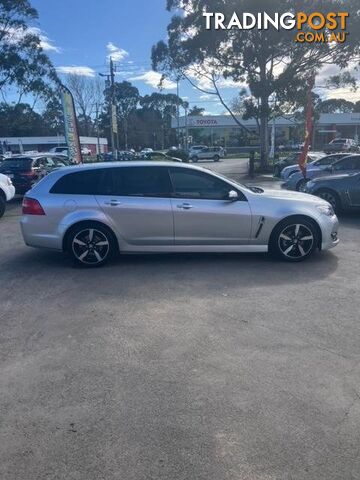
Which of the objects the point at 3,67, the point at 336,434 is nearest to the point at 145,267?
the point at 336,434

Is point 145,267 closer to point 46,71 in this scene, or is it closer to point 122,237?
point 122,237

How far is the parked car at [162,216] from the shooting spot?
20.7 ft

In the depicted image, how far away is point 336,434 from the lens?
2699 mm

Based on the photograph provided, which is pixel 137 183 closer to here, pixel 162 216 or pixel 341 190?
pixel 162 216

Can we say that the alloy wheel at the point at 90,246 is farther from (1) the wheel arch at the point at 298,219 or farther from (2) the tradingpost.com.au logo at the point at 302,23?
(2) the tradingpost.com.au logo at the point at 302,23

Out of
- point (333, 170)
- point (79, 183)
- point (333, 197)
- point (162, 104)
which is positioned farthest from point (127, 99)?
point (79, 183)

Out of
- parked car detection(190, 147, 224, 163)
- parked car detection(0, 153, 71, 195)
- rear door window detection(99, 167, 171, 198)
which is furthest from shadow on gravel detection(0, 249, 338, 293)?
parked car detection(190, 147, 224, 163)

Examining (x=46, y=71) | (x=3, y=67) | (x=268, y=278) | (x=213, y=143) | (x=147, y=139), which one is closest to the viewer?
Answer: (x=268, y=278)

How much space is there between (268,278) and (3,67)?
89.7 feet

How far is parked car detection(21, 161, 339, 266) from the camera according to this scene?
20.7 feet

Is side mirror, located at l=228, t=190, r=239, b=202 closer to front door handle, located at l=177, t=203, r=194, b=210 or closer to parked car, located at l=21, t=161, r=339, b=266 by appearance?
parked car, located at l=21, t=161, r=339, b=266

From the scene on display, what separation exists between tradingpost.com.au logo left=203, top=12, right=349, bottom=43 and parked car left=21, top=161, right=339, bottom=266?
804 inches

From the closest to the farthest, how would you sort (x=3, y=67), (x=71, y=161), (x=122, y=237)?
(x=122, y=237), (x=71, y=161), (x=3, y=67)

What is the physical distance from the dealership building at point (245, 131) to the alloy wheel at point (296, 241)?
5238cm
